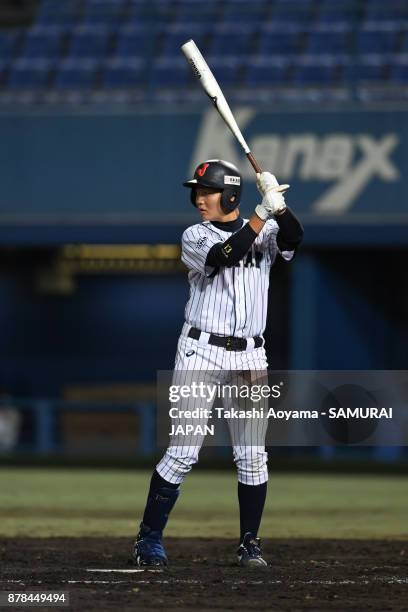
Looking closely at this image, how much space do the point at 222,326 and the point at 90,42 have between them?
12.4 m

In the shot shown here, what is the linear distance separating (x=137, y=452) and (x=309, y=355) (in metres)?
2.65

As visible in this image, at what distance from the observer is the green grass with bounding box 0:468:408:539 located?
8812 mm

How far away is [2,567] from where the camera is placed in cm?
632

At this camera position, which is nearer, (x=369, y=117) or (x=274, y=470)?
(x=274, y=470)

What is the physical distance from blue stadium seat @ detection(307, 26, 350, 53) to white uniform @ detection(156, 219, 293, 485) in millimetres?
10799

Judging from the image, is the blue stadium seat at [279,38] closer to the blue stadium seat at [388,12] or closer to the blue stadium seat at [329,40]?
the blue stadium seat at [329,40]

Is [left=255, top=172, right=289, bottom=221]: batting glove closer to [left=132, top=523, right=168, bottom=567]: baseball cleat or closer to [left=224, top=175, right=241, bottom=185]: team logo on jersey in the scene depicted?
[left=224, top=175, right=241, bottom=185]: team logo on jersey

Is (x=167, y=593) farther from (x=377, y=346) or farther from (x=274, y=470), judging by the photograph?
(x=377, y=346)

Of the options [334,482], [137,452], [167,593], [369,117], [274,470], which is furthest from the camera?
[137,452]

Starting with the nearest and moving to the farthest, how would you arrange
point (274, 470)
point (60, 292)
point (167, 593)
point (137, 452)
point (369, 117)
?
point (167, 593), point (274, 470), point (369, 117), point (137, 452), point (60, 292)

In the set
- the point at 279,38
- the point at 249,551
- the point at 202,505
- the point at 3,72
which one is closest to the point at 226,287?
the point at 249,551

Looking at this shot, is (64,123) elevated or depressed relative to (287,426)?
A: elevated

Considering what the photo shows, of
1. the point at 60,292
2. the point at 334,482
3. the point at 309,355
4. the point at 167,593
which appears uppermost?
the point at 60,292

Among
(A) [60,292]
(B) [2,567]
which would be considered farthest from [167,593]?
(A) [60,292]
